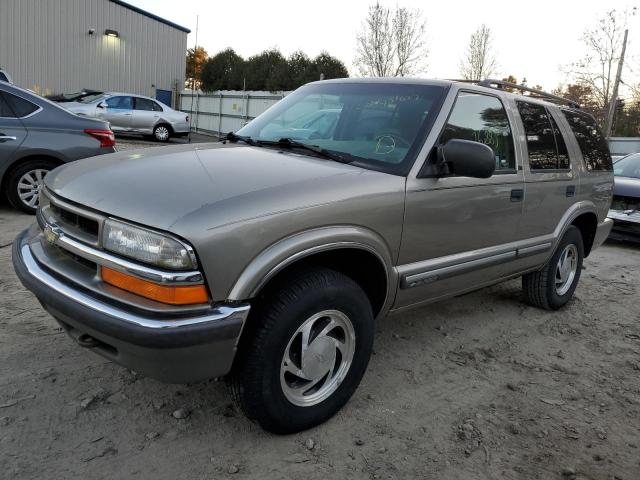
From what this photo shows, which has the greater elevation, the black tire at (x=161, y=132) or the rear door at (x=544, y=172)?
the rear door at (x=544, y=172)

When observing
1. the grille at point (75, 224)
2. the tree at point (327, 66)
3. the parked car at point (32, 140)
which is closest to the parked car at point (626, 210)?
the parked car at point (32, 140)

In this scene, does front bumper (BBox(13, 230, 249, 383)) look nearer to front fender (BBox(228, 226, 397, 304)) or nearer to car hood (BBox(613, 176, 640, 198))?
front fender (BBox(228, 226, 397, 304))

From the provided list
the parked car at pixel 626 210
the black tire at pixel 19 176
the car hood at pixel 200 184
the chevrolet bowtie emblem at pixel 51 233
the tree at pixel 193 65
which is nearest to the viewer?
the car hood at pixel 200 184

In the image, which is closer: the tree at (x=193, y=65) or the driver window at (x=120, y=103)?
the driver window at (x=120, y=103)

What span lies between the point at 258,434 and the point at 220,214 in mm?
1164

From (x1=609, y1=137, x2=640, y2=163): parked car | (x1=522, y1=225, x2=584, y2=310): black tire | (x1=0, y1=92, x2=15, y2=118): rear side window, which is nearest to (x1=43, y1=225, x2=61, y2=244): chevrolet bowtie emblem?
(x1=522, y1=225, x2=584, y2=310): black tire

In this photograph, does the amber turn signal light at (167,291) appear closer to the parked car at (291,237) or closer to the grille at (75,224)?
the parked car at (291,237)

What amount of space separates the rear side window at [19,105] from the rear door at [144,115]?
456 inches

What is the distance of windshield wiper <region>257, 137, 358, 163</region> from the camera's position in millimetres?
3031

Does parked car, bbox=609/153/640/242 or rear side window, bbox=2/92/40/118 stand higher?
rear side window, bbox=2/92/40/118

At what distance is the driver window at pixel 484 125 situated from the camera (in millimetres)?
3311

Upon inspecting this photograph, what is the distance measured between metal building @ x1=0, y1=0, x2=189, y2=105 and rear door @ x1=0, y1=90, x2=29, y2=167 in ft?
62.0

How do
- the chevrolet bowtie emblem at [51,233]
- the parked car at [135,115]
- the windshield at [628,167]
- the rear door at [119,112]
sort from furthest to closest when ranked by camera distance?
the rear door at [119,112]
the parked car at [135,115]
the windshield at [628,167]
the chevrolet bowtie emblem at [51,233]

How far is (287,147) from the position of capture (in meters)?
3.27
